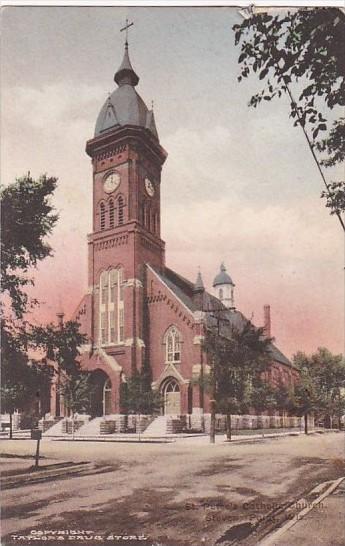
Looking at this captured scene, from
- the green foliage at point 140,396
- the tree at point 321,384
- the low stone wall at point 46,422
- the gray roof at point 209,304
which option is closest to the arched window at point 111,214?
the gray roof at point 209,304

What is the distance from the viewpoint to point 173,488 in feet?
11.3

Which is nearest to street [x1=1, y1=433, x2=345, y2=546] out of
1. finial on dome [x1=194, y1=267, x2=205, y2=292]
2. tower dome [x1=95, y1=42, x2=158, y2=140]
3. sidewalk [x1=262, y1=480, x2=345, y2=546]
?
sidewalk [x1=262, y1=480, x2=345, y2=546]

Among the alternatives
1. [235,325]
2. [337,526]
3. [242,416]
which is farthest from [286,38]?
[337,526]

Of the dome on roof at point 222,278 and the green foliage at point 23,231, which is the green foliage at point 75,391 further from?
the dome on roof at point 222,278

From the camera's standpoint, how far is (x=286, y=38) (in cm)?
349

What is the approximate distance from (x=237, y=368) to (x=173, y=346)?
55 centimetres

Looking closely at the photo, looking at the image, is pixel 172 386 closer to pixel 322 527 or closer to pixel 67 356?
pixel 67 356

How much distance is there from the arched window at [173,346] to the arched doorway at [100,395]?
0.51 metres

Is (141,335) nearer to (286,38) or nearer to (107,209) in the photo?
(107,209)

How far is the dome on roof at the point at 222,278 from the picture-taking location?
12.2ft

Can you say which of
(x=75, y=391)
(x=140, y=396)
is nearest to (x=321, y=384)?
(x=140, y=396)

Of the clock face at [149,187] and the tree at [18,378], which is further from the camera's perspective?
the clock face at [149,187]

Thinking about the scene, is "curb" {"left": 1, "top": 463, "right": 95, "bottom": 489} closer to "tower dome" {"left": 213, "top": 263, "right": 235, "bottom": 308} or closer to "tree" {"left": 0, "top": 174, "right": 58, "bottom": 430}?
"tree" {"left": 0, "top": 174, "right": 58, "bottom": 430}

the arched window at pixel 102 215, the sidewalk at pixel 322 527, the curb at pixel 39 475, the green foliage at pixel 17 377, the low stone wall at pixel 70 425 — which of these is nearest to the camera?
the sidewalk at pixel 322 527
